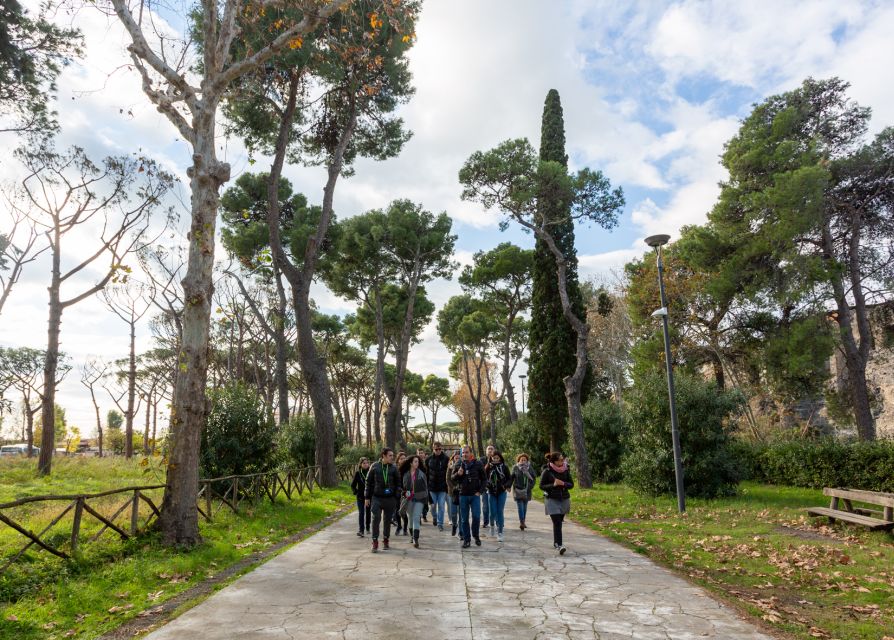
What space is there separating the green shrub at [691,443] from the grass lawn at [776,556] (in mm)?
706

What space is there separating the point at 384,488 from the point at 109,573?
3870mm

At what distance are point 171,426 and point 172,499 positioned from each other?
1141 millimetres

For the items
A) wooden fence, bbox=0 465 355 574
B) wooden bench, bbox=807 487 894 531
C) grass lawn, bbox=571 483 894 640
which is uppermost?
wooden fence, bbox=0 465 355 574

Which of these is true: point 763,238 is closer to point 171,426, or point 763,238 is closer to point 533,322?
point 533,322

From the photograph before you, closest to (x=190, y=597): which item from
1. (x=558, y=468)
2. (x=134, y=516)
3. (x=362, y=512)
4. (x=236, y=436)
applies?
(x=134, y=516)

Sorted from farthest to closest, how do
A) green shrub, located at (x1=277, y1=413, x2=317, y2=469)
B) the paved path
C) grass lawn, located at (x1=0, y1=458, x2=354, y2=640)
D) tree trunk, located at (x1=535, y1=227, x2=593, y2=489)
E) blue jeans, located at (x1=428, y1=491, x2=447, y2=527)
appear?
green shrub, located at (x1=277, y1=413, x2=317, y2=469) → tree trunk, located at (x1=535, y1=227, x2=593, y2=489) → blue jeans, located at (x1=428, y1=491, x2=447, y2=527) → grass lawn, located at (x1=0, y1=458, x2=354, y2=640) → the paved path

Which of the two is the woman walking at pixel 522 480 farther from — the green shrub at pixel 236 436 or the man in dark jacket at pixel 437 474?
the green shrub at pixel 236 436

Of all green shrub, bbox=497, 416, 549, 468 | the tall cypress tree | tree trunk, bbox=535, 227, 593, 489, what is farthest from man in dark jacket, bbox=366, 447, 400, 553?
green shrub, bbox=497, 416, 549, 468

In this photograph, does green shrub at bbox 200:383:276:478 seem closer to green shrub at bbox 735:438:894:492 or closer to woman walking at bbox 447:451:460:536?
woman walking at bbox 447:451:460:536

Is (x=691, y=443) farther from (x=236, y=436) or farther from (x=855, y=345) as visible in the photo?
(x=236, y=436)

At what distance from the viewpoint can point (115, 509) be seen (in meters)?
9.17

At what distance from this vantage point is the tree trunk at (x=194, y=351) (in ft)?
28.4

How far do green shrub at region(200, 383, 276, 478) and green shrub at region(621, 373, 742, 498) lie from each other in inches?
404

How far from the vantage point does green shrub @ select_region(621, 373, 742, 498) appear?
1493 cm
